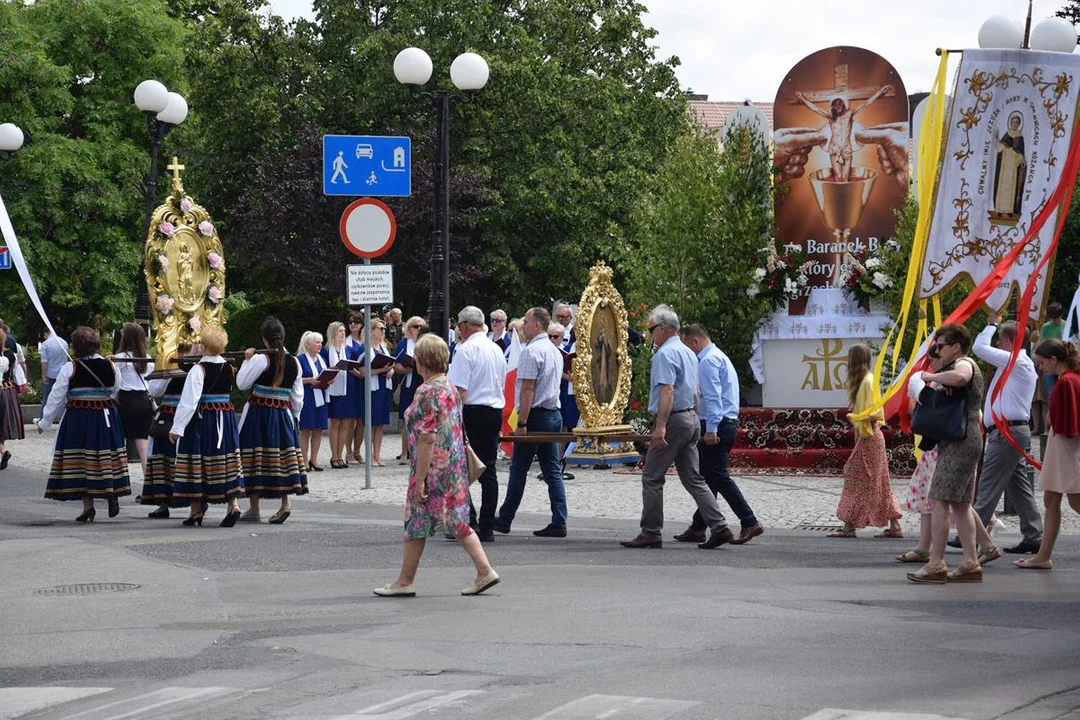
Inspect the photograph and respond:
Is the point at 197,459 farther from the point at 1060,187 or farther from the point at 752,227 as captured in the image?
the point at 752,227

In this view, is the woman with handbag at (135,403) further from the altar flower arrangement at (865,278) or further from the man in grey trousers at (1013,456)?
the altar flower arrangement at (865,278)

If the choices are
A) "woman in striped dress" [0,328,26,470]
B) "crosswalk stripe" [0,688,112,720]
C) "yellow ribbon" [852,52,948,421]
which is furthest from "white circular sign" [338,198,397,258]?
"crosswalk stripe" [0,688,112,720]

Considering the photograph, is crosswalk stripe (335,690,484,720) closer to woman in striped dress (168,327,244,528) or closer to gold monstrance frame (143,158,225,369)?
woman in striped dress (168,327,244,528)

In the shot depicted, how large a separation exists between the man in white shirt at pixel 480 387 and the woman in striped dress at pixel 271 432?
6.64 ft

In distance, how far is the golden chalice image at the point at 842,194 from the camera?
77.5 ft

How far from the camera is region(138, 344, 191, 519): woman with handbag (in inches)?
607

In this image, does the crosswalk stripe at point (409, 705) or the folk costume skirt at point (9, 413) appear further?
the folk costume skirt at point (9, 413)

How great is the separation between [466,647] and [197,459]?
6942 mm

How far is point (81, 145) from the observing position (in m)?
46.2

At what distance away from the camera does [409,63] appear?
20.2 metres

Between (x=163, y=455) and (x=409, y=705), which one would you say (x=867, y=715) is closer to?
(x=409, y=705)

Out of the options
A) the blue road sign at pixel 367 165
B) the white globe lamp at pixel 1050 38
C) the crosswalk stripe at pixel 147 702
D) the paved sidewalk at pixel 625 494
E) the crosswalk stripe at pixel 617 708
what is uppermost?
the white globe lamp at pixel 1050 38

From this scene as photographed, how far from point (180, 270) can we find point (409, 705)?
19.9m

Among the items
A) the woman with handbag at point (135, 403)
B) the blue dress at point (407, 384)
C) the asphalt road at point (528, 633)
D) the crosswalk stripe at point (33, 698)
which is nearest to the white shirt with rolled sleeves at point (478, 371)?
the asphalt road at point (528, 633)
